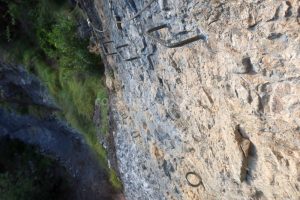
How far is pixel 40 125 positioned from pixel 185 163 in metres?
5.71

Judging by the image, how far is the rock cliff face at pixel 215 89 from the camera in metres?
2.02

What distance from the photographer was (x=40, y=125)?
29.5ft

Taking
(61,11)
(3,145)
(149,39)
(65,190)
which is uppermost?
(61,11)

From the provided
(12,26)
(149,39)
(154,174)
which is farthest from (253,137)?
(12,26)

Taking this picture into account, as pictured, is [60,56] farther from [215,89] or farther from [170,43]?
[215,89]

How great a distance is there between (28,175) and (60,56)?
3.84 meters

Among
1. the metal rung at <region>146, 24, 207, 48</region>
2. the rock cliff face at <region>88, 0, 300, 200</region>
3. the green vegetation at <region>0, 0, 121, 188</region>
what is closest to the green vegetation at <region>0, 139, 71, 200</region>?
the green vegetation at <region>0, 0, 121, 188</region>

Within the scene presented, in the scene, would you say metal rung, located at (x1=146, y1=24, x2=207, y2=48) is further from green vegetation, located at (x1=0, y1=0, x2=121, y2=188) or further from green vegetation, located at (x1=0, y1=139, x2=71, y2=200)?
green vegetation, located at (x1=0, y1=139, x2=71, y2=200)

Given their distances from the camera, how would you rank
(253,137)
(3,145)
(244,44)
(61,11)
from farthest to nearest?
(3,145) → (61,11) → (253,137) → (244,44)

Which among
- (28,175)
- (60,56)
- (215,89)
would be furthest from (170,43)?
(28,175)

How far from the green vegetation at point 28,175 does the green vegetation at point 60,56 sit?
6.46 ft

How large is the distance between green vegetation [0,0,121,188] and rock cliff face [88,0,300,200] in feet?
3.43

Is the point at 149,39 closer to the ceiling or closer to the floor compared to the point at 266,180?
closer to the ceiling

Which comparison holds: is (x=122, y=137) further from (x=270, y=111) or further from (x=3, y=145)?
(x=3, y=145)
